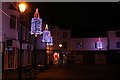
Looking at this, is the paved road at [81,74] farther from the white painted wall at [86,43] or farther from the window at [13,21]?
the white painted wall at [86,43]

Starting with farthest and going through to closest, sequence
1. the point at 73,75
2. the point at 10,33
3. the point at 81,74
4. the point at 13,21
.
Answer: the point at 13,21 → the point at 10,33 → the point at 81,74 → the point at 73,75

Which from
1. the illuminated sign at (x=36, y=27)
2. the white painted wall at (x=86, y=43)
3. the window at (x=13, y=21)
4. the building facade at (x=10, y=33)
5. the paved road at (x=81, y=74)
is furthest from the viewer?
the white painted wall at (x=86, y=43)

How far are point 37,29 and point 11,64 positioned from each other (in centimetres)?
786

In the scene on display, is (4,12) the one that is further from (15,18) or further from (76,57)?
(76,57)

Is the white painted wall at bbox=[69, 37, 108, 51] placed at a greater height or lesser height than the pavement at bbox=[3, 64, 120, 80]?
greater

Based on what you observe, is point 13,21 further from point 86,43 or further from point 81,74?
point 86,43

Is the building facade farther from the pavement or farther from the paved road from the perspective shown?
the paved road

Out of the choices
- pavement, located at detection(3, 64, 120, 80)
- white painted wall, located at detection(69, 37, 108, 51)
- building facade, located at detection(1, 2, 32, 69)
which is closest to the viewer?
pavement, located at detection(3, 64, 120, 80)

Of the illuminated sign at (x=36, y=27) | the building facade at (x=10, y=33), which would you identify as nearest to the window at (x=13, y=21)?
the building facade at (x=10, y=33)

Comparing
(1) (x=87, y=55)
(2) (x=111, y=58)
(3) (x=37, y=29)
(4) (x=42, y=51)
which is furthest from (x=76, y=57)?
(3) (x=37, y=29)

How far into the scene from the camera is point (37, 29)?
3322 cm

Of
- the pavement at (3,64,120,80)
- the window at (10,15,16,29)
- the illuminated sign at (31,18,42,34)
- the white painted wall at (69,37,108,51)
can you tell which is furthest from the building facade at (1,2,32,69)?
the white painted wall at (69,37,108,51)

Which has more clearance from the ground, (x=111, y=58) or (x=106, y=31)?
(x=106, y=31)

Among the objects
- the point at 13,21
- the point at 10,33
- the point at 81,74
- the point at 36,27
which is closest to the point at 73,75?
the point at 81,74
